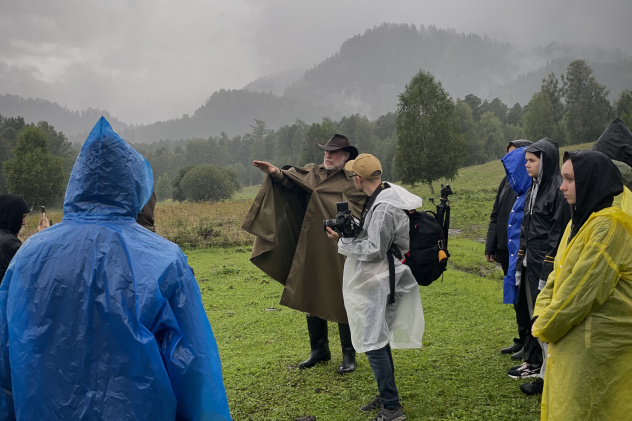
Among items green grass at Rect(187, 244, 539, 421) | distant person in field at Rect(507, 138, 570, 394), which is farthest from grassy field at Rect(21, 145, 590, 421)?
distant person in field at Rect(507, 138, 570, 394)

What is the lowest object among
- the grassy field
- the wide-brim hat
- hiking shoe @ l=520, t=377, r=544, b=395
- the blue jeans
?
the grassy field

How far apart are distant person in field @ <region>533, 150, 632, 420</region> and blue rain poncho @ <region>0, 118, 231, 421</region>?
7.23ft

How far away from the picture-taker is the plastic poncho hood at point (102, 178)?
2.43 metres

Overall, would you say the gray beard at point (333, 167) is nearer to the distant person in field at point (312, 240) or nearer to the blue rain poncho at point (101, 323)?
the distant person in field at point (312, 240)

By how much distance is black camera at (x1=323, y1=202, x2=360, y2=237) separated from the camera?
15.7 ft

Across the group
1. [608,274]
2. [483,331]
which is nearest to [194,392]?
[608,274]

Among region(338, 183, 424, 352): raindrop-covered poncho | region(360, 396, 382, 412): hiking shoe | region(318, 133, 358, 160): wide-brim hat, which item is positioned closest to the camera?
region(338, 183, 424, 352): raindrop-covered poncho

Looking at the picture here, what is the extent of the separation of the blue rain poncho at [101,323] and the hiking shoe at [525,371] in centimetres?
444

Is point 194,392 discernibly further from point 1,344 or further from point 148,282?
point 1,344

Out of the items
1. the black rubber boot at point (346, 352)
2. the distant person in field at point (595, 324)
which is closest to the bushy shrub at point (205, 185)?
the black rubber boot at point (346, 352)

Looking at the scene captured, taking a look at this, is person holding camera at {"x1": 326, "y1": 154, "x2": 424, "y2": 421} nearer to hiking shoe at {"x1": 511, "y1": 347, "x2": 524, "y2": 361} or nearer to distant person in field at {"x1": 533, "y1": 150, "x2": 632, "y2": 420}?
distant person in field at {"x1": 533, "y1": 150, "x2": 632, "y2": 420}

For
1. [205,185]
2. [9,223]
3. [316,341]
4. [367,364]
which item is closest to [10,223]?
[9,223]

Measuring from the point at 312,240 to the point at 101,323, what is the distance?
14.0 ft

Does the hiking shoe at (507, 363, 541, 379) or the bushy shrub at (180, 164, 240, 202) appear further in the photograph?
the bushy shrub at (180, 164, 240, 202)
